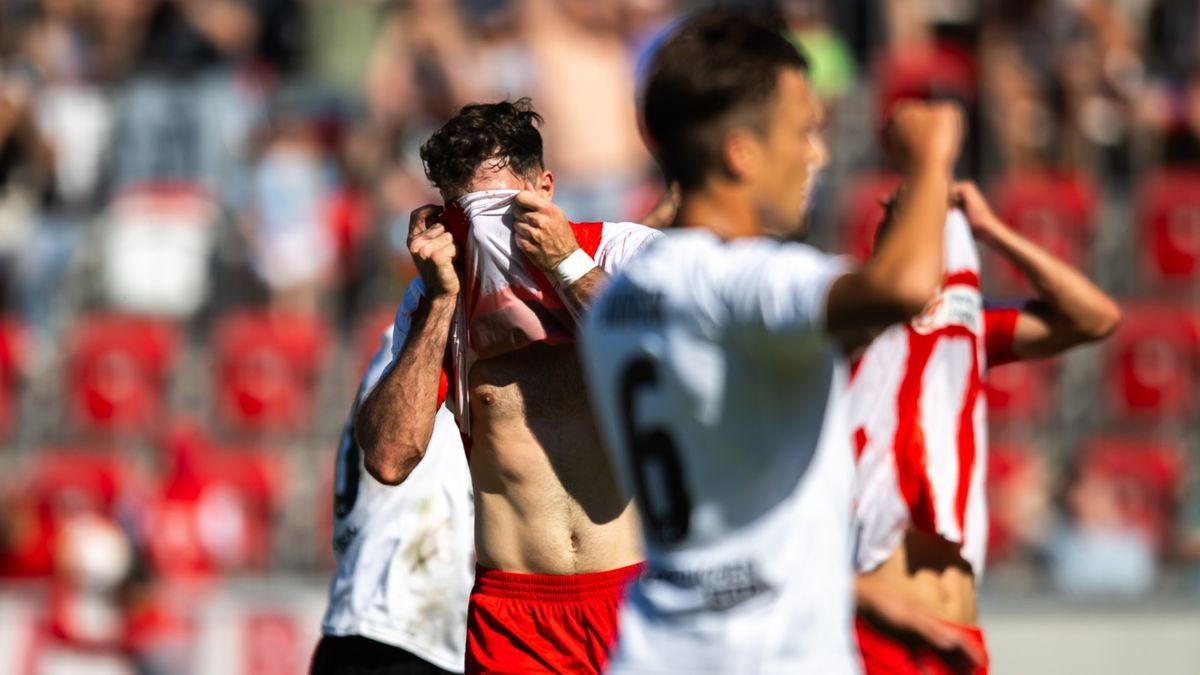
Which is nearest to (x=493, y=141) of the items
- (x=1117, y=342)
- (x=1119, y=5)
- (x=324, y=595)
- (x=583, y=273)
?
(x=583, y=273)

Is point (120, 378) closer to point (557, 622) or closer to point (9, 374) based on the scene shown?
point (9, 374)

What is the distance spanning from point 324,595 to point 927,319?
6668mm

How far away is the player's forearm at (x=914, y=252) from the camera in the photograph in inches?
131

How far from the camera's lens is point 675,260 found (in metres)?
3.67

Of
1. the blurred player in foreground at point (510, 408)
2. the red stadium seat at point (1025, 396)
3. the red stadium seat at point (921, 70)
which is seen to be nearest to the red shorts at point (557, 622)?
the blurred player in foreground at point (510, 408)

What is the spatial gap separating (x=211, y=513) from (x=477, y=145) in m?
8.45

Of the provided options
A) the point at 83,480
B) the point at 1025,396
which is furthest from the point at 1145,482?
the point at 83,480

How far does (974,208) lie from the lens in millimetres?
5668

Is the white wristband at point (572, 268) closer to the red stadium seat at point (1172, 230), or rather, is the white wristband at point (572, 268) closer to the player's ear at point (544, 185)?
the player's ear at point (544, 185)

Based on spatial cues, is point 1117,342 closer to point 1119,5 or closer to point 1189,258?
point 1189,258

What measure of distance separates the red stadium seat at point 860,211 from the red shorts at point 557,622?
26.0 feet

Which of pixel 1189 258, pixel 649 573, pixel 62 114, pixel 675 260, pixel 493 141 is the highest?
pixel 62 114

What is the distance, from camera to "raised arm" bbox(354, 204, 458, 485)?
4844 mm

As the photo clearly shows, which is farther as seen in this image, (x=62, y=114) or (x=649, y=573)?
(x=62, y=114)
